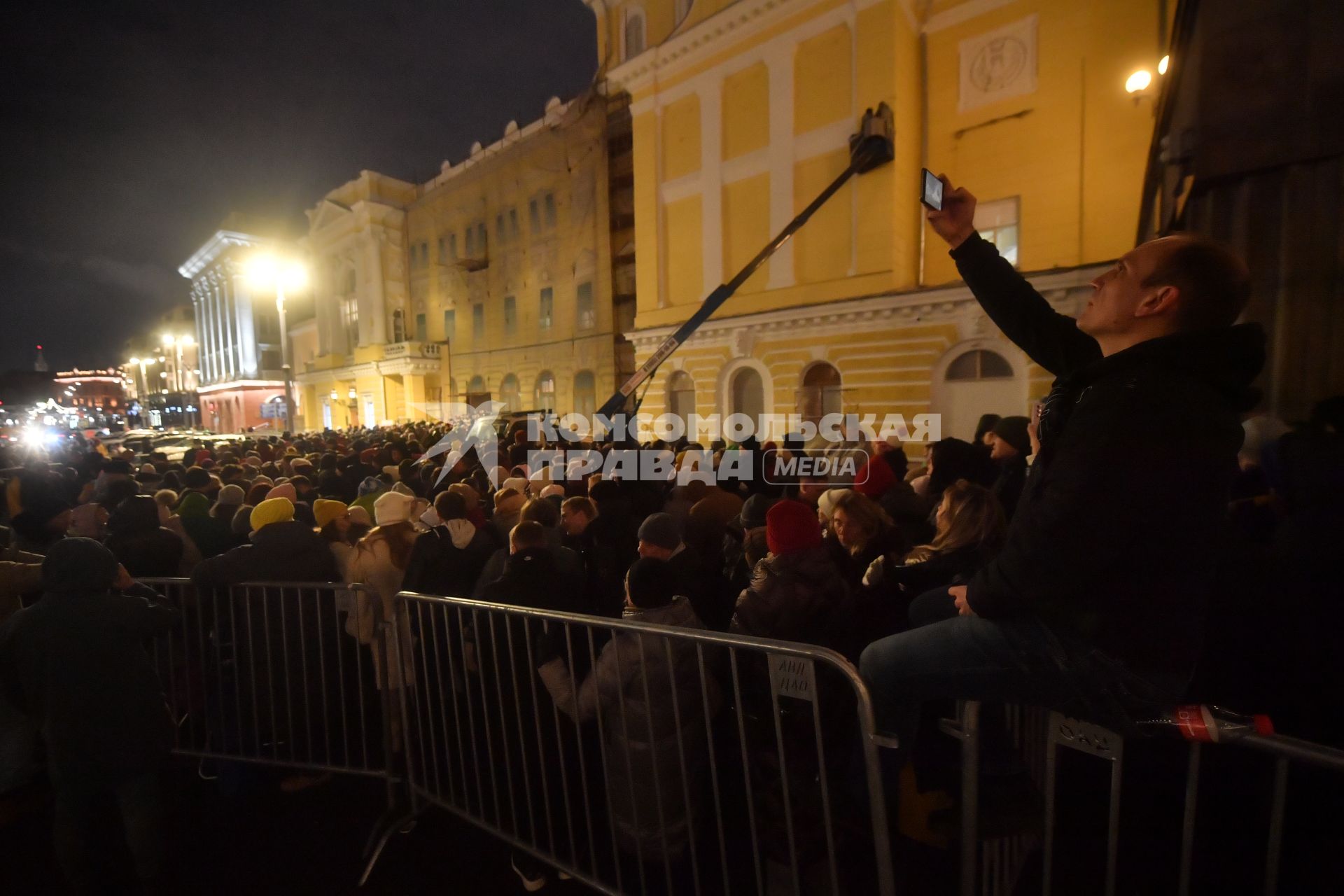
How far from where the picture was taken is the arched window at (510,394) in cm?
2817

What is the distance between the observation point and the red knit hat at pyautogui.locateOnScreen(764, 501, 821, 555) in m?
2.74

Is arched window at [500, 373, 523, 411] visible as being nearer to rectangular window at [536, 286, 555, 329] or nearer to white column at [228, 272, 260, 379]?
rectangular window at [536, 286, 555, 329]

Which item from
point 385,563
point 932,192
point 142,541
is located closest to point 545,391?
point 142,541

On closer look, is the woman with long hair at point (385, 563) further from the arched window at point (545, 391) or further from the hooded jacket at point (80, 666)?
the arched window at point (545, 391)

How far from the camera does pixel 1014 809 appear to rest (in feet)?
5.94

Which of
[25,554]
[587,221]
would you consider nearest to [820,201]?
[587,221]

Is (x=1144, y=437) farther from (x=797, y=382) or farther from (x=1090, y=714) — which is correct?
(x=797, y=382)

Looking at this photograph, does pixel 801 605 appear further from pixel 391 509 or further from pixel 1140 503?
pixel 391 509

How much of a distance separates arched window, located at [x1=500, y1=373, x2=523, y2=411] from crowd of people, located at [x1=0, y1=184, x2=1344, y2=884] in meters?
22.1

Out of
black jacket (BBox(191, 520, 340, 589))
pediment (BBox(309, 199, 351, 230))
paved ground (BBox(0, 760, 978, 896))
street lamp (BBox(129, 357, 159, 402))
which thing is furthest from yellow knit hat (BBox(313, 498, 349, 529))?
street lamp (BBox(129, 357, 159, 402))

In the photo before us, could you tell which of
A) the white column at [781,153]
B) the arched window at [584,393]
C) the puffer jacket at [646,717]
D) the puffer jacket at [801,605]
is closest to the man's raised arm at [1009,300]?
the puffer jacket at [801,605]

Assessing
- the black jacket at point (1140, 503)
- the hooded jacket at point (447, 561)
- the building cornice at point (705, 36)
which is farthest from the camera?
the building cornice at point (705, 36)

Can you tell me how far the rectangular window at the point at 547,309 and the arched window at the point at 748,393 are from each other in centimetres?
1185

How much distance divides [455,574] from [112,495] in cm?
449
